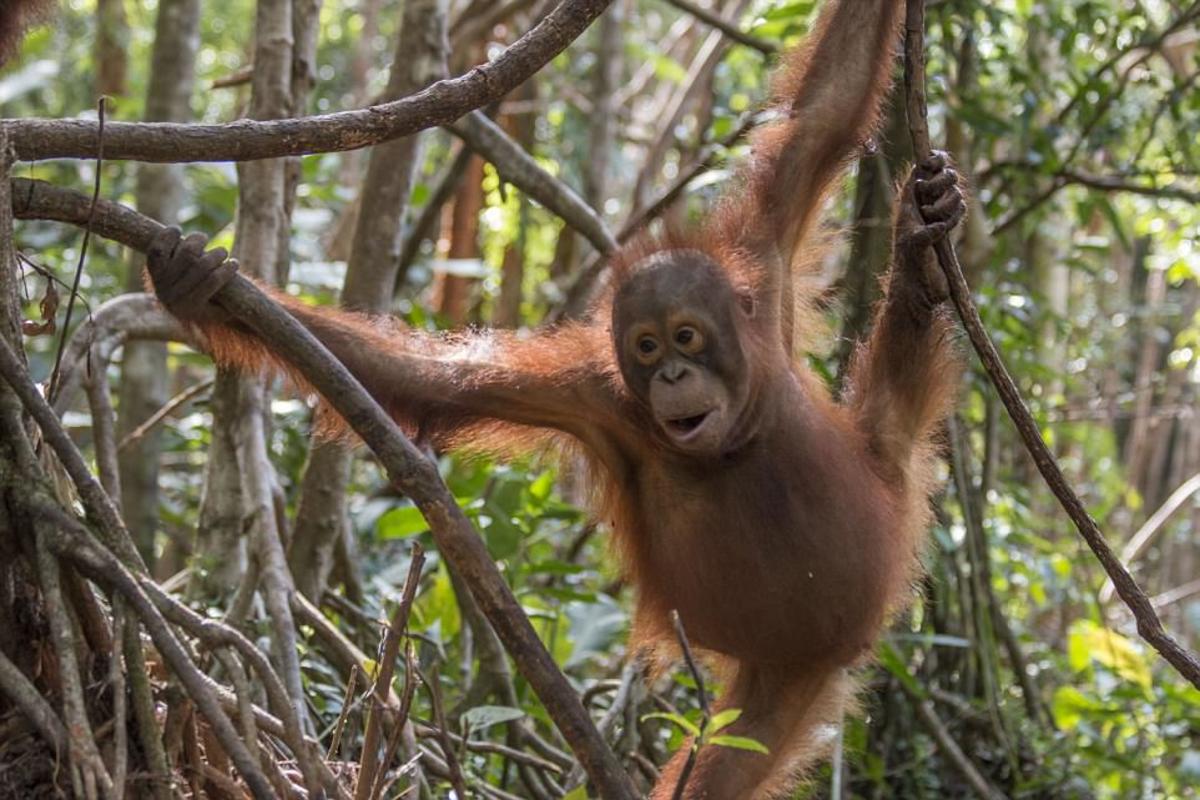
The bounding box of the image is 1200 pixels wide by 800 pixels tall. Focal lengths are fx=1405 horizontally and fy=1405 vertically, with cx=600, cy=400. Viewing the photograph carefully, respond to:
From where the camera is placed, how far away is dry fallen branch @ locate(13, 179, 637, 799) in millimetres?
1667

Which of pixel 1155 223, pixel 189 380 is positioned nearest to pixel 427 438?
pixel 1155 223

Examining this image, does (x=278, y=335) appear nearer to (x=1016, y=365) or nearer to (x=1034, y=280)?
(x=1016, y=365)

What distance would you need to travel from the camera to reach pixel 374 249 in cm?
388

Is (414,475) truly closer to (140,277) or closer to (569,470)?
(569,470)

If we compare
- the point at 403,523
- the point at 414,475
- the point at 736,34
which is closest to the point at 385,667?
the point at 414,475

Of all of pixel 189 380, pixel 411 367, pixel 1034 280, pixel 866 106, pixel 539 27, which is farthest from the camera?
pixel 189 380

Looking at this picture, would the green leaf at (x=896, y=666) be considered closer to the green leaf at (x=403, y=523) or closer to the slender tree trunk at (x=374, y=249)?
the green leaf at (x=403, y=523)

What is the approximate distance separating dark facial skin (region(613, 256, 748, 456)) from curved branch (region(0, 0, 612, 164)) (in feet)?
2.53

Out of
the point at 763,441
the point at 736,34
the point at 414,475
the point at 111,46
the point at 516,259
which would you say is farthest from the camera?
the point at 111,46

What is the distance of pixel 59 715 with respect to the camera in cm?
183

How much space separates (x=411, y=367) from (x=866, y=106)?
1.11 meters

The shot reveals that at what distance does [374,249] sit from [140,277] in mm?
1147

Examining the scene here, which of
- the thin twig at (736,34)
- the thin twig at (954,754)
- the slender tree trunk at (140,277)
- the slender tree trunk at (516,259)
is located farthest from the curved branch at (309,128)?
the slender tree trunk at (516,259)

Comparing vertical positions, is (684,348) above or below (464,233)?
below
